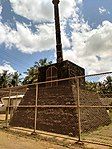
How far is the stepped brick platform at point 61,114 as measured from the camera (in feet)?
46.6

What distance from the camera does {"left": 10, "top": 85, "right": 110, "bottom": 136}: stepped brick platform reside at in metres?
14.2

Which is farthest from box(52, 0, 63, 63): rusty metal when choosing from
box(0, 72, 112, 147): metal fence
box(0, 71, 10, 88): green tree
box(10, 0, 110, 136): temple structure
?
box(0, 71, 10, 88): green tree

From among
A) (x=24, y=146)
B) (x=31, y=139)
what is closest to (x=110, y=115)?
(x=31, y=139)

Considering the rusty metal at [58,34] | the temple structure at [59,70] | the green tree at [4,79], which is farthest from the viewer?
the green tree at [4,79]

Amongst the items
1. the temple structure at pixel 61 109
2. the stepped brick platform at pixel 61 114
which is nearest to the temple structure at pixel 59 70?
the temple structure at pixel 61 109

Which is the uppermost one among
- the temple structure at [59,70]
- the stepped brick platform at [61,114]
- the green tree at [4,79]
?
the green tree at [4,79]

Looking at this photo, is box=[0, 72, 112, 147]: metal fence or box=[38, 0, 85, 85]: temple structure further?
box=[38, 0, 85, 85]: temple structure

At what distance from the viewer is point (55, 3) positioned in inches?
938

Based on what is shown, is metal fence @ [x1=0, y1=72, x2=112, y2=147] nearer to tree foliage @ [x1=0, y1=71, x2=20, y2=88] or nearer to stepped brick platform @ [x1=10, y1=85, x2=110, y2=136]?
stepped brick platform @ [x1=10, y1=85, x2=110, y2=136]

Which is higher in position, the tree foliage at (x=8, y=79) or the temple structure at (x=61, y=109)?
the tree foliage at (x=8, y=79)

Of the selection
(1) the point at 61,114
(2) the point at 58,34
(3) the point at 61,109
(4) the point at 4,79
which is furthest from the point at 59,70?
(4) the point at 4,79

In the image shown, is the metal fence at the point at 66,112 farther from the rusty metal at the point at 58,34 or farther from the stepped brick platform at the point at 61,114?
the rusty metal at the point at 58,34

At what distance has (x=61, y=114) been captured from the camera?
14867 millimetres

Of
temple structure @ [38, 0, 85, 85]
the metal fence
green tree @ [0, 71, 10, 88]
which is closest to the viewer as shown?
the metal fence
